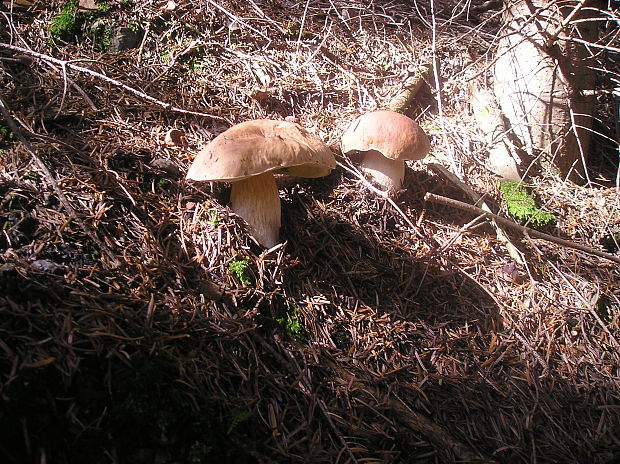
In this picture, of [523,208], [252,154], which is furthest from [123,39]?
[523,208]

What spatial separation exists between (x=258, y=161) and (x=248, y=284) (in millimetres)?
669

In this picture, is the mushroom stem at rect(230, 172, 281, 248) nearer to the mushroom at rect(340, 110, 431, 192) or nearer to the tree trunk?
the mushroom at rect(340, 110, 431, 192)

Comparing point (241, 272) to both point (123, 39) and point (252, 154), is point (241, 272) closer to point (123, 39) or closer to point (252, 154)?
point (252, 154)

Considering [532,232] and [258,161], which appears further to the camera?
[532,232]

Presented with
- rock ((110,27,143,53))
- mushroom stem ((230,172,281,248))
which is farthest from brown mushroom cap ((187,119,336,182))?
rock ((110,27,143,53))

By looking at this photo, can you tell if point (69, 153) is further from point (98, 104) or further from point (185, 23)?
point (185, 23)

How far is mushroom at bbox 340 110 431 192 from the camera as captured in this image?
2.51m

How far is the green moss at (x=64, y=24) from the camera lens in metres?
2.71

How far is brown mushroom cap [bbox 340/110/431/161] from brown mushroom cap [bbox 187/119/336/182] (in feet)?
2.02

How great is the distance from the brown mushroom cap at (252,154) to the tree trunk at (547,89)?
2.43 metres

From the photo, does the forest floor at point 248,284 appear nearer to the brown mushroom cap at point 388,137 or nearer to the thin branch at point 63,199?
the thin branch at point 63,199

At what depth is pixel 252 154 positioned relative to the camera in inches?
71.9

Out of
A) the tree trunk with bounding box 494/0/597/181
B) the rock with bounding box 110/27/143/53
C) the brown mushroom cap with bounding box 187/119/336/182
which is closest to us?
the brown mushroom cap with bounding box 187/119/336/182

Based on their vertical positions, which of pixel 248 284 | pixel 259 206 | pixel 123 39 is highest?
pixel 123 39
